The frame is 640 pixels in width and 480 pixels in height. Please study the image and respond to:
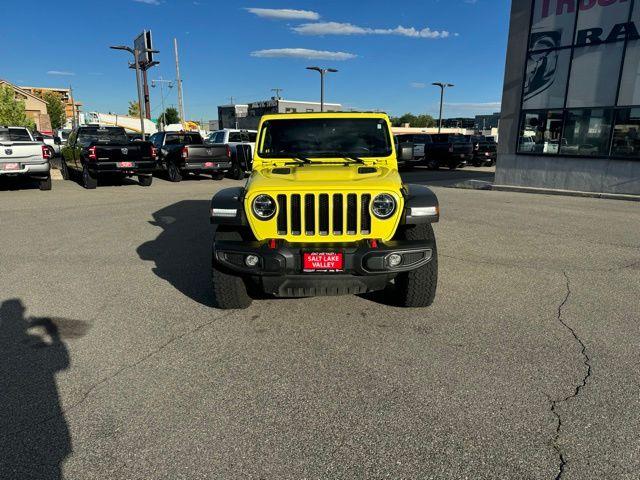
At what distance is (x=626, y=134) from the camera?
11.9 meters

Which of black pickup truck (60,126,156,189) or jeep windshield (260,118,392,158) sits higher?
jeep windshield (260,118,392,158)

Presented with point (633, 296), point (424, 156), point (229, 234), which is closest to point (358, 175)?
point (229, 234)

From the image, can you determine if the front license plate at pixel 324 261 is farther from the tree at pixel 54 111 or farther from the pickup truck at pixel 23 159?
the tree at pixel 54 111

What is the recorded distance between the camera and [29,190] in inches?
499

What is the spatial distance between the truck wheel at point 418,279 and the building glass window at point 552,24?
1220cm

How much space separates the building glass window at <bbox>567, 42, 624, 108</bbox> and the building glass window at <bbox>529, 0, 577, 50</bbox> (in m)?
0.63

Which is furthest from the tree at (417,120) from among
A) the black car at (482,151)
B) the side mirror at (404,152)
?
the side mirror at (404,152)

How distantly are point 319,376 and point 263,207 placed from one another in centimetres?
146

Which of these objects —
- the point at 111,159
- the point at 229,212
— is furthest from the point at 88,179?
the point at 229,212

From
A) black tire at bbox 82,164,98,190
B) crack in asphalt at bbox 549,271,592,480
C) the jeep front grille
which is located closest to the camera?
crack in asphalt at bbox 549,271,592,480

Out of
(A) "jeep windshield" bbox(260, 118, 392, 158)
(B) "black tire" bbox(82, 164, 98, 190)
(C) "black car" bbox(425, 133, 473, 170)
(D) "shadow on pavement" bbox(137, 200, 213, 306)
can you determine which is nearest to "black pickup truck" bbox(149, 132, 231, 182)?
(B) "black tire" bbox(82, 164, 98, 190)

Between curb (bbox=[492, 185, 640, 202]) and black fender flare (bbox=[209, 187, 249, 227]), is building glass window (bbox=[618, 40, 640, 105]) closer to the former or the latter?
curb (bbox=[492, 185, 640, 202])

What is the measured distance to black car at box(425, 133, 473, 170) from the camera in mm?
21141

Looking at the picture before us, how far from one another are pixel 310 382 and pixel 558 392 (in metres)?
1.62
